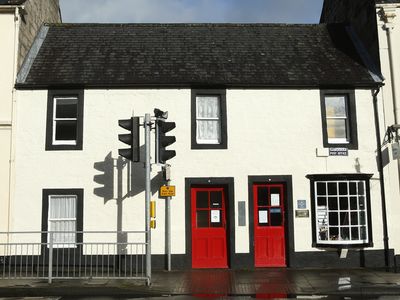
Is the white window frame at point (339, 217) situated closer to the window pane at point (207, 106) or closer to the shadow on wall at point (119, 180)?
the window pane at point (207, 106)

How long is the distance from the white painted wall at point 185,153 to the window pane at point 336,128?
404 mm

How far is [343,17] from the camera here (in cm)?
1734

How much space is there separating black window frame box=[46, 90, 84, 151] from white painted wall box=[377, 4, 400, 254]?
8935 mm

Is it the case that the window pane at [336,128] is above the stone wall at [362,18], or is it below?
below

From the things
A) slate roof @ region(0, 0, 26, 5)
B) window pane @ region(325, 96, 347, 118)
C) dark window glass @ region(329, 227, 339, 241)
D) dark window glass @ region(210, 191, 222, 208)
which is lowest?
dark window glass @ region(329, 227, 339, 241)

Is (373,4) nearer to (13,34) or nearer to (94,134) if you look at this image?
(94,134)

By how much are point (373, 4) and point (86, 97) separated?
927 centimetres

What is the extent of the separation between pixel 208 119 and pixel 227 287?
519cm

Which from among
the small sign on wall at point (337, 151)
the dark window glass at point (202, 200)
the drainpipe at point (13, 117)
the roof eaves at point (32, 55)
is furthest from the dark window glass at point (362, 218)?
the roof eaves at point (32, 55)

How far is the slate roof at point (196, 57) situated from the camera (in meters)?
13.6

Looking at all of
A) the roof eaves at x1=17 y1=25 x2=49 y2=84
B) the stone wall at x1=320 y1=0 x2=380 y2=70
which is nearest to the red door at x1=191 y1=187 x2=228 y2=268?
the roof eaves at x1=17 y1=25 x2=49 y2=84

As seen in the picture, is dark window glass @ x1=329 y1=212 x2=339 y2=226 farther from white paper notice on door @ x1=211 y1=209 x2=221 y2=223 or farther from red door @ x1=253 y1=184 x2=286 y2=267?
white paper notice on door @ x1=211 y1=209 x2=221 y2=223

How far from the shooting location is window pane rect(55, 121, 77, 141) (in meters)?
13.4

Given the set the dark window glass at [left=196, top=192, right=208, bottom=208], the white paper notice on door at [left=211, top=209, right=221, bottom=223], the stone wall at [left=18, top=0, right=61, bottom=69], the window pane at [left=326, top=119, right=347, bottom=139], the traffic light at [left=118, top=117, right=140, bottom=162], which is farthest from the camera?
the stone wall at [left=18, top=0, right=61, bottom=69]
